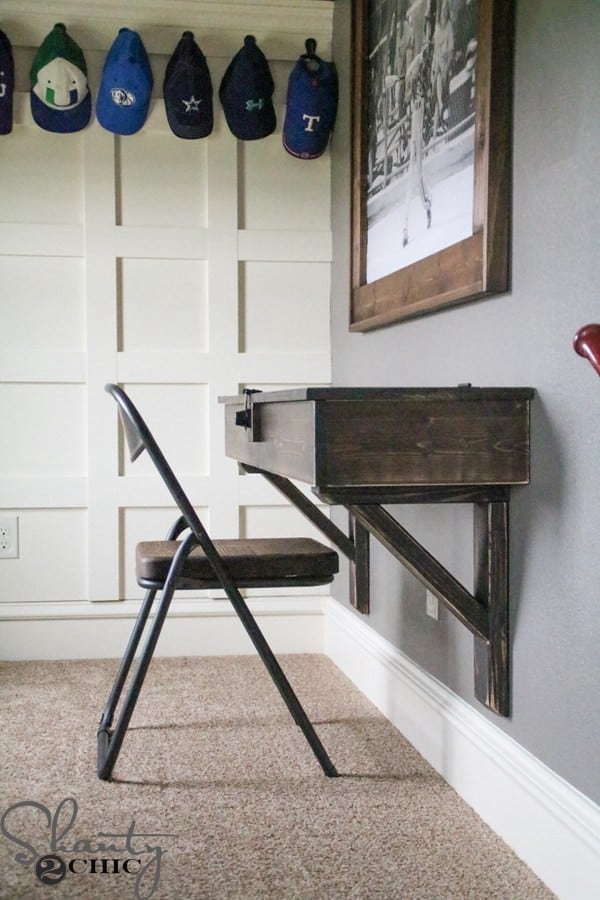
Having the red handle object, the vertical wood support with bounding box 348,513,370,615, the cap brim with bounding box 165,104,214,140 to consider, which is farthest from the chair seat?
the cap brim with bounding box 165,104,214,140

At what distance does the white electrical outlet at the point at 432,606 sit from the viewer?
2.21 meters

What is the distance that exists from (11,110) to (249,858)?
2307mm

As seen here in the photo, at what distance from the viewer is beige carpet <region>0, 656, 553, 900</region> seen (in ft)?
5.34

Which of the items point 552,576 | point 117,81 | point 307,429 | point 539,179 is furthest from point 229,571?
point 117,81

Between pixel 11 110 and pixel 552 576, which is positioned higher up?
pixel 11 110

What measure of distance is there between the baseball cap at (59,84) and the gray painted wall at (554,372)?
1.59m

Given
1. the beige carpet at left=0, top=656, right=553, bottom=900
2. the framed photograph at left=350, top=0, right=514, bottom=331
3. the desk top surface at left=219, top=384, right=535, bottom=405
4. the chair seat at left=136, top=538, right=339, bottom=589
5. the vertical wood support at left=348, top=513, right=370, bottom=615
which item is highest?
the framed photograph at left=350, top=0, right=514, bottom=331

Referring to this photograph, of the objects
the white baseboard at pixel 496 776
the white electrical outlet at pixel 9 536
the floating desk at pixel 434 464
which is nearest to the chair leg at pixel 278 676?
the white baseboard at pixel 496 776

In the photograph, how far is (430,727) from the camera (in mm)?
2201

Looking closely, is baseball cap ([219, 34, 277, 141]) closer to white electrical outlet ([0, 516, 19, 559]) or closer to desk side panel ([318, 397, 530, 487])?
white electrical outlet ([0, 516, 19, 559])

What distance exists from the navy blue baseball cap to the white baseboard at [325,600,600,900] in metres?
1.56

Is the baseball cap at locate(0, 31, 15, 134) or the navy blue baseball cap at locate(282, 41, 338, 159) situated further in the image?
the navy blue baseball cap at locate(282, 41, 338, 159)

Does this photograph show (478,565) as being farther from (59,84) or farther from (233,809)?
(59,84)

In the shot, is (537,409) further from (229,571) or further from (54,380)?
(54,380)
